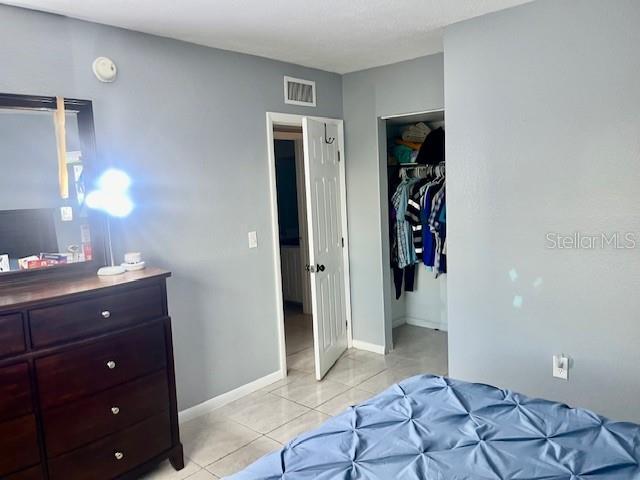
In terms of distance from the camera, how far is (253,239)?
3627mm

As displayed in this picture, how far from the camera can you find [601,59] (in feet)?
8.27

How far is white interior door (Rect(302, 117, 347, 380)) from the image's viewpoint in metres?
3.76

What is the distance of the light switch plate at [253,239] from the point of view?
3.60 metres

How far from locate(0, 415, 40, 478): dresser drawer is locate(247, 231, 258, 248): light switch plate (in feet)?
6.05

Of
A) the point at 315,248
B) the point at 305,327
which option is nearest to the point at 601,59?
the point at 315,248

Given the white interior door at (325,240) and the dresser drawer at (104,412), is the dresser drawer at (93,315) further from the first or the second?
the white interior door at (325,240)

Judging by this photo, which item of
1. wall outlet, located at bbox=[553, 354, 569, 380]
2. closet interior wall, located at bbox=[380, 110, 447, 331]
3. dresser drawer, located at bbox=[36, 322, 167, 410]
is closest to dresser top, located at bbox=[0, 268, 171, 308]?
dresser drawer, located at bbox=[36, 322, 167, 410]

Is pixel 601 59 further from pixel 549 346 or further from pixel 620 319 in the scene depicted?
pixel 549 346

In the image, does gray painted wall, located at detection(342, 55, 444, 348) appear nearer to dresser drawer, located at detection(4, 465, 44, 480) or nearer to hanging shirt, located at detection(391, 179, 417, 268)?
hanging shirt, located at detection(391, 179, 417, 268)

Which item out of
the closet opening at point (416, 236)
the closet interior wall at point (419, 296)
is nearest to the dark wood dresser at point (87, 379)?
the closet opening at point (416, 236)

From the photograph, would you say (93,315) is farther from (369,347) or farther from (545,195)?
(369,347)

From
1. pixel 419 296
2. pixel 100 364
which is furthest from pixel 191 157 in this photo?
pixel 419 296

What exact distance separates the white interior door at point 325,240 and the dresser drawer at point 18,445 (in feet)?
6.91

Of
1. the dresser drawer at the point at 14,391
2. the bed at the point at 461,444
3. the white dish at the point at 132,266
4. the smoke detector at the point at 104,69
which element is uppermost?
the smoke detector at the point at 104,69
